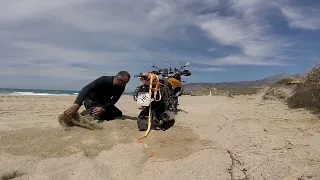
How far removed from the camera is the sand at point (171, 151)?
360cm

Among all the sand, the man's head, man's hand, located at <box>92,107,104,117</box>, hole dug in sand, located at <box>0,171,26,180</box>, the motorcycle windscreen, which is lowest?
hole dug in sand, located at <box>0,171,26,180</box>

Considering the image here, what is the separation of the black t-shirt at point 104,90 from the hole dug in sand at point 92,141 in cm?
→ 99

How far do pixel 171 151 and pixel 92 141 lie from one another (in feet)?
3.68

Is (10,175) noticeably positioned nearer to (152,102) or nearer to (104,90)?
(152,102)

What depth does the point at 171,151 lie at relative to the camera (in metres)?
4.19

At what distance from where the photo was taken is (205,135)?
482cm

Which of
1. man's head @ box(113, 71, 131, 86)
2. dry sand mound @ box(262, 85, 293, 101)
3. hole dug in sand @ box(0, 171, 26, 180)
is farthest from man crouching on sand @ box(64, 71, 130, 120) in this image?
dry sand mound @ box(262, 85, 293, 101)

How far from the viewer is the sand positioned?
11.8 feet

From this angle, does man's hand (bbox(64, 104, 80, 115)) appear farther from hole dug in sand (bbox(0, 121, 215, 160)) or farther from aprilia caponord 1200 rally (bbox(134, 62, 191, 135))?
aprilia caponord 1200 rally (bbox(134, 62, 191, 135))

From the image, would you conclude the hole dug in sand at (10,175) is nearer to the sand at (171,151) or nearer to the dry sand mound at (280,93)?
the sand at (171,151)

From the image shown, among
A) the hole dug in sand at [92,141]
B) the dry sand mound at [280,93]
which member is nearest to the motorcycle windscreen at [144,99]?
the hole dug in sand at [92,141]

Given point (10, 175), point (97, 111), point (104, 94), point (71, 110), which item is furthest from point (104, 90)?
point (10, 175)

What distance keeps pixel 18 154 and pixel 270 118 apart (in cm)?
378

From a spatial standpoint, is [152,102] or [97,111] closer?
[152,102]
